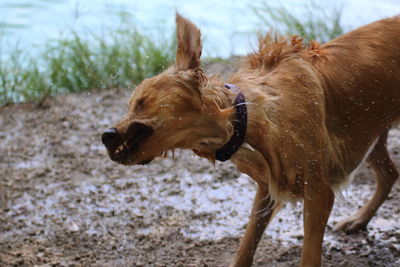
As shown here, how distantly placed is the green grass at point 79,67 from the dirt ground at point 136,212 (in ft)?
3.58

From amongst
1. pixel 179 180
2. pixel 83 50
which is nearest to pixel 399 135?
pixel 179 180

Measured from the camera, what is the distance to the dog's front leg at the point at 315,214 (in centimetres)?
381

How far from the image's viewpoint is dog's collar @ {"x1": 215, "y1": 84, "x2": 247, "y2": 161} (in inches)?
135

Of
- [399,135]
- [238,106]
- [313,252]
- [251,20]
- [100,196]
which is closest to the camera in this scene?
[238,106]

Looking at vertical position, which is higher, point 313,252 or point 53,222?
point 313,252

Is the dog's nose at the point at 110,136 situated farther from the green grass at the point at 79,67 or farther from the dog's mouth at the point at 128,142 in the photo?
the green grass at the point at 79,67

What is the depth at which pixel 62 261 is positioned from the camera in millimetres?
4633

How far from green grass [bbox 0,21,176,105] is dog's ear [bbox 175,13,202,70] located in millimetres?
4433

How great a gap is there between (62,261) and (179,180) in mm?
1547

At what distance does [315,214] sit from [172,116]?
3.73 feet

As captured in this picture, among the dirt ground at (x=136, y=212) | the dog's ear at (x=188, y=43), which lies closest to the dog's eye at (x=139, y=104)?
the dog's ear at (x=188, y=43)

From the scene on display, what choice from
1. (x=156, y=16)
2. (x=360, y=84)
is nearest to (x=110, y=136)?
(x=360, y=84)

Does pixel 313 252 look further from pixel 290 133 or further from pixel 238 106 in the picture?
pixel 238 106

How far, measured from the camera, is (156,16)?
11.2 meters
